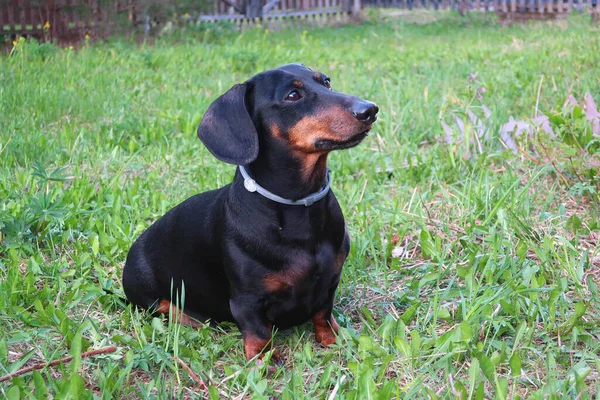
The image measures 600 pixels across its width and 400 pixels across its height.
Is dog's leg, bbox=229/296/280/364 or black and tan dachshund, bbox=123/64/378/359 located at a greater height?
black and tan dachshund, bbox=123/64/378/359

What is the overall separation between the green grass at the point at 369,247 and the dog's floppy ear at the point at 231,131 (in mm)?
719

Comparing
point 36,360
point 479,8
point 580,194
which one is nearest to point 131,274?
point 36,360

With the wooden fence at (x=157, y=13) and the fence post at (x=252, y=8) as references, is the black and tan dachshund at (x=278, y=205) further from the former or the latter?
the fence post at (x=252, y=8)

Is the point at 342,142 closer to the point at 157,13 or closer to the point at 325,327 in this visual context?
the point at 325,327

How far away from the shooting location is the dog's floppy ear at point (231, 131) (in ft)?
8.33

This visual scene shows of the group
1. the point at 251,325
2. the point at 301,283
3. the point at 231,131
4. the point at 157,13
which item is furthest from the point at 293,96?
the point at 157,13

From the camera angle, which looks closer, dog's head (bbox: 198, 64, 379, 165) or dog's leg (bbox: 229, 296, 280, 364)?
dog's head (bbox: 198, 64, 379, 165)

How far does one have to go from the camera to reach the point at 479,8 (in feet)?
55.9

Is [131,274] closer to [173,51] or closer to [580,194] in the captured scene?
[580,194]

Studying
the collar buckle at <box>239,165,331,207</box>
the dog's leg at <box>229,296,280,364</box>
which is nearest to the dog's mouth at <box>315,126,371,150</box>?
the collar buckle at <box>239,165,331,207</box>

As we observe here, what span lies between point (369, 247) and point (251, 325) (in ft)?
3.50

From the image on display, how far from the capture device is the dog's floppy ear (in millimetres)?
2539

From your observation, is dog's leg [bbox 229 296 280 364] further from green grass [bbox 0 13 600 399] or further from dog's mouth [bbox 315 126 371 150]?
dog's mouth [bbox 315 126 371 150]

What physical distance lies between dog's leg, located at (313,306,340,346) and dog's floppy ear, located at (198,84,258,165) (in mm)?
709
